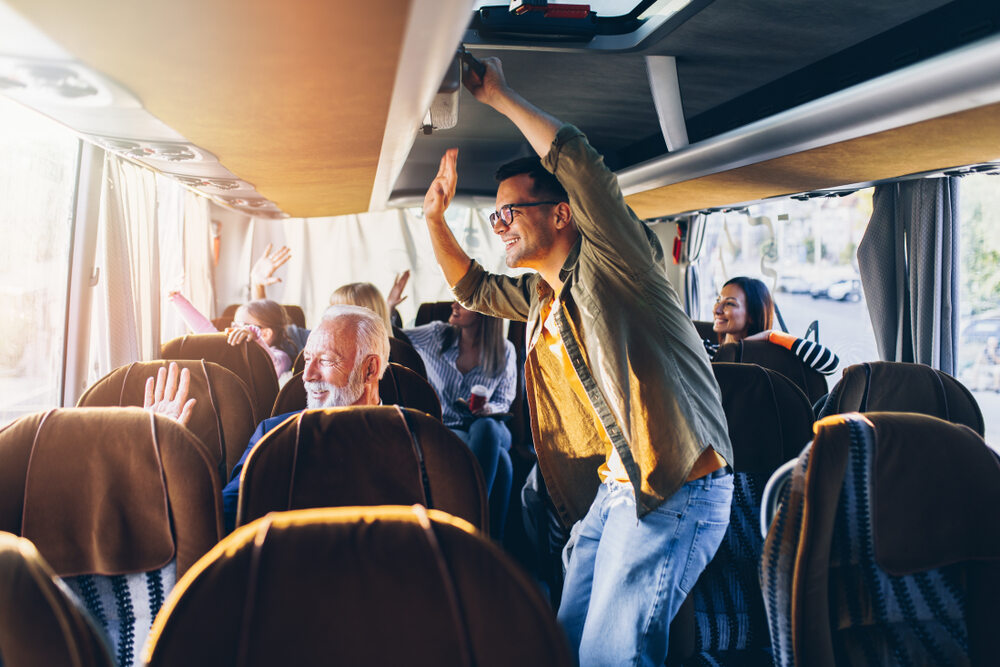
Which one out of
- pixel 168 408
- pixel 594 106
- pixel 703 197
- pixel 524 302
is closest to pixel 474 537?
pixel 524 302

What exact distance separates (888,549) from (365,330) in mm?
1772

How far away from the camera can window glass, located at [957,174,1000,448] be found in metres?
3.48

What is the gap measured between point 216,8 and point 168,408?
6.35 ft

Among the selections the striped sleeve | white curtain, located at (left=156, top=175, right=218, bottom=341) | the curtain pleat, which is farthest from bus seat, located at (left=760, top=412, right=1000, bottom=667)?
white curtain, located at (left=156, top=175, right=218, bottom=341)

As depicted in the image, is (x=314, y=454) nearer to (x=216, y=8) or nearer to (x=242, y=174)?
(x=216, y=8)

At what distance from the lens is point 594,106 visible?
429 centimetres

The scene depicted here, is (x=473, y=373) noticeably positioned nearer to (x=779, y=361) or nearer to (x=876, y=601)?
(x=779, y=361)

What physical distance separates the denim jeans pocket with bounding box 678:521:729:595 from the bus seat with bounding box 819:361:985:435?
1645mm

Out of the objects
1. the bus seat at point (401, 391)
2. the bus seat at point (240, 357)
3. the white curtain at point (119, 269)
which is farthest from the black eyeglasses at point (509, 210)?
the white curtain at point (119, 269)

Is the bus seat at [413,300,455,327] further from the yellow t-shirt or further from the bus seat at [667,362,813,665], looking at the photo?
the yellow t-shirt

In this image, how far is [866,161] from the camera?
260 centimetres

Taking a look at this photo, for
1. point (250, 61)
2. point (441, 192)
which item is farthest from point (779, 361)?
point (250, 61)

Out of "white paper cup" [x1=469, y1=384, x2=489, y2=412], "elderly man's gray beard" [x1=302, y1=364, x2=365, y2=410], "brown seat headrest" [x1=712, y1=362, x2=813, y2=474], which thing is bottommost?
"white paper cup" [x1=469, y1=384, x2=489, y2=412]

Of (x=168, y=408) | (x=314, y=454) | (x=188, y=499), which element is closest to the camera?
(x=188, y=499)
